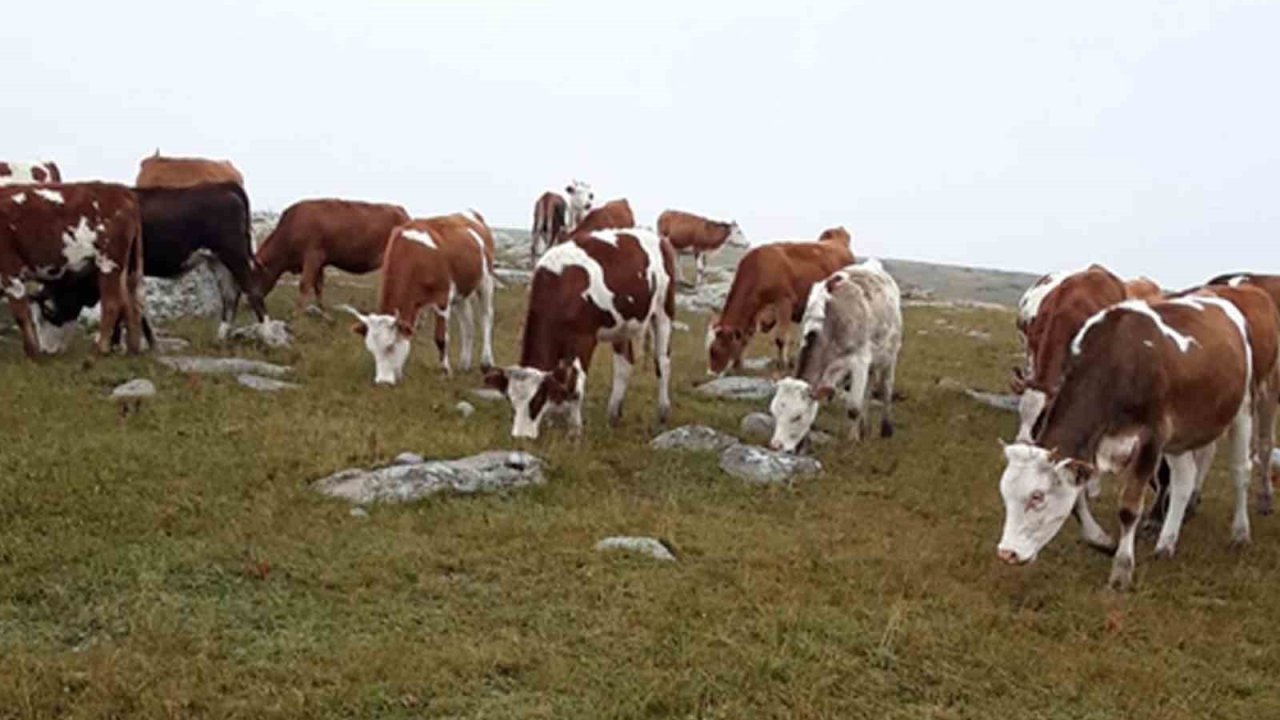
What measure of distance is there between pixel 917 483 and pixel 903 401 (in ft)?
20.3

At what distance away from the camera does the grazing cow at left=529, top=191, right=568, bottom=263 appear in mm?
38719

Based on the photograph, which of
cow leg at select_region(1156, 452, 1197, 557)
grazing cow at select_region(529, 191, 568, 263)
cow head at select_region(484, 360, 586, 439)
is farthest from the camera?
grazing cow at select_region(529, 191, 568, 263)

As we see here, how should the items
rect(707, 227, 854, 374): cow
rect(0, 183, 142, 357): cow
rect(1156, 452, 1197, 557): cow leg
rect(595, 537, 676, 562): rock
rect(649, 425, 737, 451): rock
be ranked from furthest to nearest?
1. rect(707, 227, 854, 374): cow
2. rect(0, 183, 142, 357): cow
3. rect(649, 425, 737, 451): rock
4. rect(1156, 452, 1197, 557): cow leg
5. rect(595, 537, 676, 562): rock

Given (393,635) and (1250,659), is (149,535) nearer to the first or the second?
(393,635)

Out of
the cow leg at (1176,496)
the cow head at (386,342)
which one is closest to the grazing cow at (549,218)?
the cow head at (386,342)

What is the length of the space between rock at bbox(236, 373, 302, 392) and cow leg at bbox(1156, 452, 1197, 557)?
37.2 ft

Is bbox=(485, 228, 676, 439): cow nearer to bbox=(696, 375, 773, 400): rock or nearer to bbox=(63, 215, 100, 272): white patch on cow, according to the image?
bbox=(696, 375, 773, 400): rock

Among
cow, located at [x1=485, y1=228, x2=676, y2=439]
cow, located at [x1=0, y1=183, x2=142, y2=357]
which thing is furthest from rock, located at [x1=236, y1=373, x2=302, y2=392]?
cow, located at [x1=485, y1=228, x2=676, y2=439]

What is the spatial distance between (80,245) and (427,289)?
5.11m

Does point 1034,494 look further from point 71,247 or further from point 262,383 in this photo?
point 71,247

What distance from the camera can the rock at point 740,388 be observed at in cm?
1980

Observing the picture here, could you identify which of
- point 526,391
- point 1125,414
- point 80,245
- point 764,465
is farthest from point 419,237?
point 1125,414

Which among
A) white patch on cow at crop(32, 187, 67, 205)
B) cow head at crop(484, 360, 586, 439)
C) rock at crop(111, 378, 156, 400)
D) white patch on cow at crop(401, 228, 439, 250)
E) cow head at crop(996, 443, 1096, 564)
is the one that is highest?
white patch on cow at crop(32, 187, 67, 205)

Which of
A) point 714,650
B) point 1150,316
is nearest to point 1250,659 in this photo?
point 1150,316
